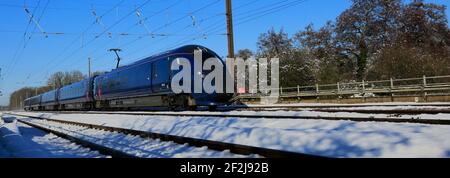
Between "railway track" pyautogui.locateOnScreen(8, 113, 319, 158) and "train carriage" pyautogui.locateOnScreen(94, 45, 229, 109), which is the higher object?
"train carriage" pyautogui.locateOnScreen(94, 45, 229, 109)

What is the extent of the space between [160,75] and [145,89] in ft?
6.65

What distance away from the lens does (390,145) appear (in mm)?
5992

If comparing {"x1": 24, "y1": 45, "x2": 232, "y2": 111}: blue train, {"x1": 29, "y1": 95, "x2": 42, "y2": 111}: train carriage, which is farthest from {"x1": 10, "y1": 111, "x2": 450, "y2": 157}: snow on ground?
{"x1": 29, "y1": 95, "x2": 42, "y2": 111}: train carriage

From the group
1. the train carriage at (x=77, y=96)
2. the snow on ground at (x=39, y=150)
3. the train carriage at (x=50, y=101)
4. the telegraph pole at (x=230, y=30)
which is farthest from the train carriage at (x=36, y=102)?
the snow on ground at (x=39, y=150)

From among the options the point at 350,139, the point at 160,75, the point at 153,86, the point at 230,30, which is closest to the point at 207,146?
the point at 350,139

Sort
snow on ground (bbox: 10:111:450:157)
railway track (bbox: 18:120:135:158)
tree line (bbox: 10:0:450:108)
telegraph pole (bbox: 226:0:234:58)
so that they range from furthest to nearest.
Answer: tree line (bbox: 10:0:450:108) < telegraph pole (bbox: 226:0:234:58) < railway track (bbox: 18:120:135:158) < snow on ground (bbox: 10:111:450:157)

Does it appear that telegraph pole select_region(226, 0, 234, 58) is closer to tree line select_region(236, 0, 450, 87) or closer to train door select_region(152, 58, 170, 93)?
train door select_region(152, 58, 170, 93)

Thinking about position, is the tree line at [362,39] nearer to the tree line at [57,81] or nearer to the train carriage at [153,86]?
the train carriage at [153,86]

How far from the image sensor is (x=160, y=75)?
63.2 ft

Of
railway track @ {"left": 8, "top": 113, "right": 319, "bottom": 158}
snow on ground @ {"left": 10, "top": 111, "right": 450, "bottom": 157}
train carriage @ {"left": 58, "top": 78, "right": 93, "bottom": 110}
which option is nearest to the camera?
snow on ground @ {"left": 10, "top": 111, "right": 450, "bottom": 157}

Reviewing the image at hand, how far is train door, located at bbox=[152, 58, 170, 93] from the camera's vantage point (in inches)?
731

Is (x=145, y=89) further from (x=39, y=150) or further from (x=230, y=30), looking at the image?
(x=39, y=150)

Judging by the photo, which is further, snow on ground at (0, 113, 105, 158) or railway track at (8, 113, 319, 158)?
snow on ground at (0, 113, 105, 158)
